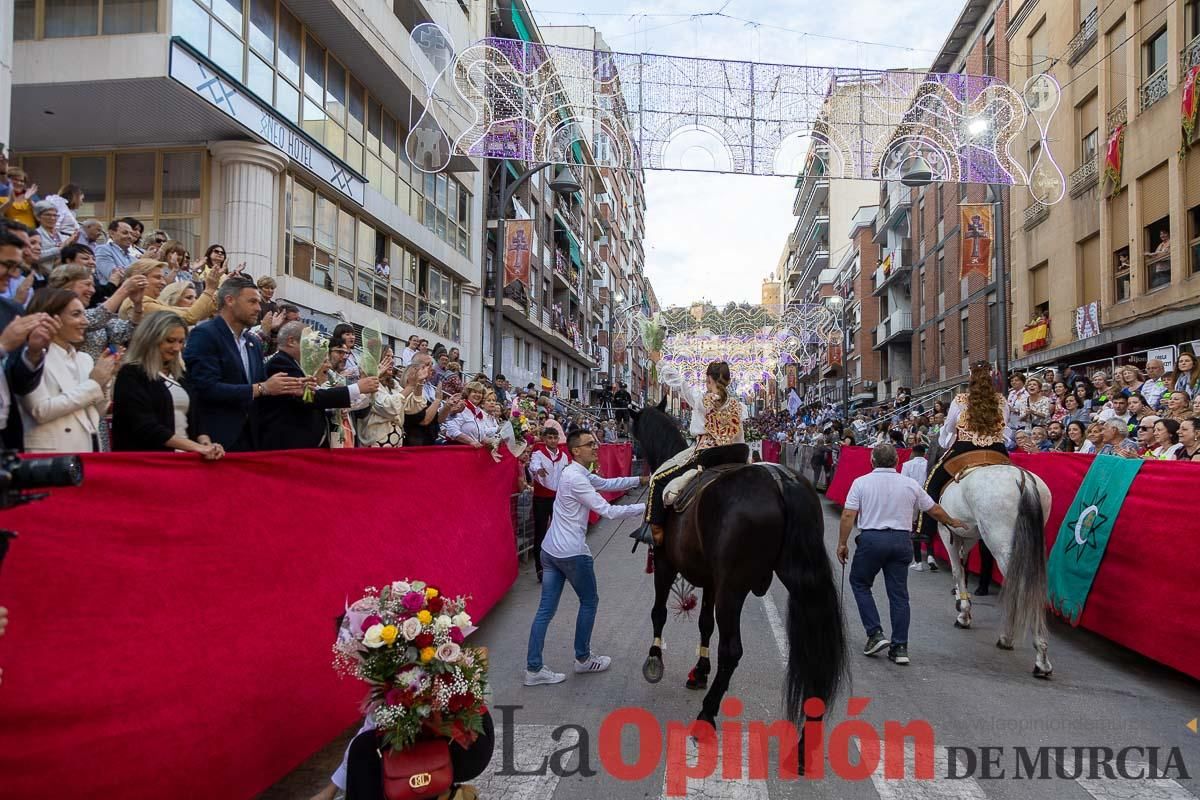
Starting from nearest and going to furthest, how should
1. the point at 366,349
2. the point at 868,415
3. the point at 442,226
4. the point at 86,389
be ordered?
1. the point at 86,389
2. the point at 366,349
3. the point at 442,226
4. the point at 868,415

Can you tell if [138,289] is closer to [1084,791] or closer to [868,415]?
[1084,791]

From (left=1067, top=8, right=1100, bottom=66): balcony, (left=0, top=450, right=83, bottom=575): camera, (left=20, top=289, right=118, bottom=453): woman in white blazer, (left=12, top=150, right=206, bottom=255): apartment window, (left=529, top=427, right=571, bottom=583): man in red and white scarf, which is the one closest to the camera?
(left=0, top=450, right=83, bottom=575): camera

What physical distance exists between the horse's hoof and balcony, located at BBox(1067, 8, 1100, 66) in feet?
70.7

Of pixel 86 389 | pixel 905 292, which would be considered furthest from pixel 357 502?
pixel 905 292

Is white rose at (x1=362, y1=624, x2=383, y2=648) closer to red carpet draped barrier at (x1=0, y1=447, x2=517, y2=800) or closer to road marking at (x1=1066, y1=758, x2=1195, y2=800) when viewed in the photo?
red carpet draped barrier at (x1=0, y1=447, x2=517, y2=800)

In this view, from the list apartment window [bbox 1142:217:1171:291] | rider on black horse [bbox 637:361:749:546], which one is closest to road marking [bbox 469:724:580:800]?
rider on black horse [bbox 637:361:749:546]

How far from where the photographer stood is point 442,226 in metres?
25.0

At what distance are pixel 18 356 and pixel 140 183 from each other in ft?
44.1

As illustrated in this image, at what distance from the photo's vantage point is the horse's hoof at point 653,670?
5734 millimetres

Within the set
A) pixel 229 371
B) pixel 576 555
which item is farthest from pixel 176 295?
pixel 576 555

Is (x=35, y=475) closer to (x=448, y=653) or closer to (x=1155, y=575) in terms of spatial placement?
(x=448, y=653)

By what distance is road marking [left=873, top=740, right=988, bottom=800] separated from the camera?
153 inches

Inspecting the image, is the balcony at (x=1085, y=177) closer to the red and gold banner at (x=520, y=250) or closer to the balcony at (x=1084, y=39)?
the balcony at (x=1084, y=39)

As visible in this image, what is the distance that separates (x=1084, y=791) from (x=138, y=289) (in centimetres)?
667
